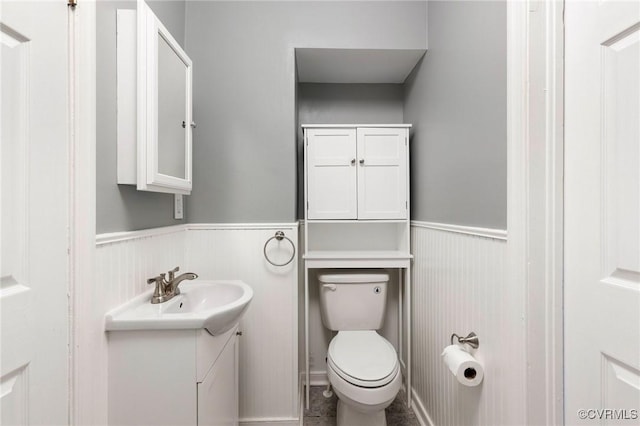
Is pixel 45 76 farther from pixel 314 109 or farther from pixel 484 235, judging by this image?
pixel 314 109

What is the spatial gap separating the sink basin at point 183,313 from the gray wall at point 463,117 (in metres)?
→ 0.98

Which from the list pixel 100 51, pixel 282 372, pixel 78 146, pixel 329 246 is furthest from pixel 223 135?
pixel 282 372

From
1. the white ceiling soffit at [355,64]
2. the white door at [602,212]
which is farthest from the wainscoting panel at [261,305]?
the white door at [602,212]

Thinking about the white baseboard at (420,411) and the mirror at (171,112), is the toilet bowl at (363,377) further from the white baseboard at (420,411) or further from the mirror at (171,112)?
the mirror at (171,112)

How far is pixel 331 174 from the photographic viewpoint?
5.68ft

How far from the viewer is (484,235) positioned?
3.32 ft

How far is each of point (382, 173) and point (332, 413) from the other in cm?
148

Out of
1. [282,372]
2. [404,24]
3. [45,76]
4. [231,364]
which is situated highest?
[404,24]

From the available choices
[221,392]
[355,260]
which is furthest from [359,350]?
[221,392]

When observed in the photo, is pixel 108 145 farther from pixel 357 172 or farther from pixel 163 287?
pixel 357 172

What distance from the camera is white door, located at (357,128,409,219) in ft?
5.67

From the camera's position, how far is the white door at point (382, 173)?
173cm

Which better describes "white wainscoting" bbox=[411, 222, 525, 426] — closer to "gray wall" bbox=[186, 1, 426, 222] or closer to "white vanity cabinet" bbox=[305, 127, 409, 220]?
"white vanity cabinet" bbox=[305, 127, 409, 220]

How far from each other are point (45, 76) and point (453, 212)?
1.46 meters
